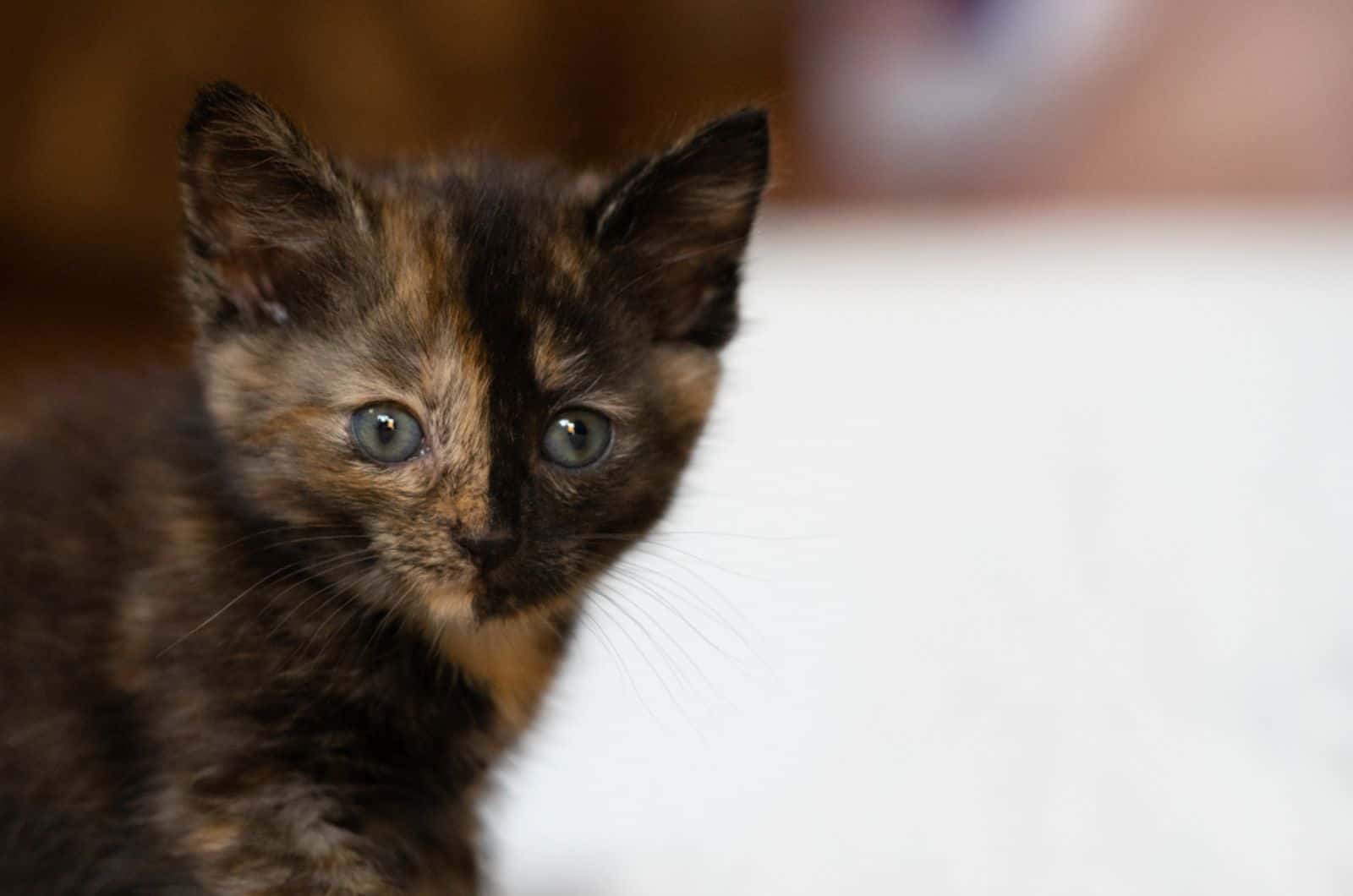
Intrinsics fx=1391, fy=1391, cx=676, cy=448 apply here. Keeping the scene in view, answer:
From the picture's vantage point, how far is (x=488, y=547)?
0.95m

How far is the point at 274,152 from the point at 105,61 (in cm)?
150

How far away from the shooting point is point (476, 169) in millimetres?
1165

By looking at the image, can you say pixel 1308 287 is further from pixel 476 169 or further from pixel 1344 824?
pixel 476 169

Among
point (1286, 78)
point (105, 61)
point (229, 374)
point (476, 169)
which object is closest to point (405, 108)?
point (105, 61)

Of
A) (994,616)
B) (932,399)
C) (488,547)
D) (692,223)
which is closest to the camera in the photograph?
(488,547)

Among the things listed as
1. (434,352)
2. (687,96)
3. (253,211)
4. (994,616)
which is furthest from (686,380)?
(687,96)

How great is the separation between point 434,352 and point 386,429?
0.21 feet

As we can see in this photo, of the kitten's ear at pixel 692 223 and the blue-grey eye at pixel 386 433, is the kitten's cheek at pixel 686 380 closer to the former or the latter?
the kitten's ear at pixel 692 223

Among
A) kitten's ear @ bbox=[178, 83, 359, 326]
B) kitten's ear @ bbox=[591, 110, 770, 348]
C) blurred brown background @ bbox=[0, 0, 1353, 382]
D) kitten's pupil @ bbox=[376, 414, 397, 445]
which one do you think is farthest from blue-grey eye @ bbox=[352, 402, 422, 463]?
blurred brown background @ bbox=[0, 0, 1353, 382]

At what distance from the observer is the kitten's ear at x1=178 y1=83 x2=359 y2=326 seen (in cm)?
95

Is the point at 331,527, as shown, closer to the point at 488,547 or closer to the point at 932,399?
the point at 488,547

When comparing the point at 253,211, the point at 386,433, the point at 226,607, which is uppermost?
the point at 253,211

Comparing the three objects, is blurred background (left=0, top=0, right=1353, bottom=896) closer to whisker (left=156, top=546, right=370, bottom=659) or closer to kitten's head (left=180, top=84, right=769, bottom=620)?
kitten's head (left=180, top=84, right=769, bottom=620)

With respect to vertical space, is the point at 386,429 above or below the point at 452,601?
above
